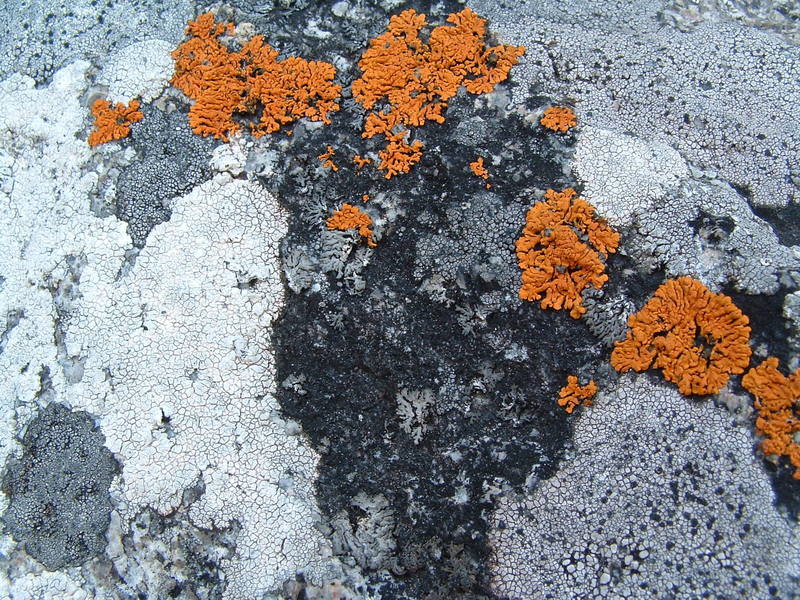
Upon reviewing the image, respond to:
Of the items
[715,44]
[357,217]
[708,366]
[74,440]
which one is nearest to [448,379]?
[357,217]

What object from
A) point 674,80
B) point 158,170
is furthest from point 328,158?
point 674,80

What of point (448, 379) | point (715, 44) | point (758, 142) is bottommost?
point (448, 379)

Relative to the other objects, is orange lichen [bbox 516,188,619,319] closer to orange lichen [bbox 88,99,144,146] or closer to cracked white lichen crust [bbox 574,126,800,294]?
cracked white lichen crust [bbox 574,126,800,294]

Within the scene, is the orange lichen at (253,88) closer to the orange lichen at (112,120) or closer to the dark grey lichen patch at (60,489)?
the orange lichen at (112,120)

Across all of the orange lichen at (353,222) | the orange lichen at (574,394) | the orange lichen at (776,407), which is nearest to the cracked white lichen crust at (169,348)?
the orange lichen at (353,222)

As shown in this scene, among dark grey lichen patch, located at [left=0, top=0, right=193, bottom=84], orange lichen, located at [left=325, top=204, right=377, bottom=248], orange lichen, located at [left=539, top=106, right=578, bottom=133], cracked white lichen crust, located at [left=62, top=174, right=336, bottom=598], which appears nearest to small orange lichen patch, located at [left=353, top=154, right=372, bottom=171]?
orange lichen, located at [left=325, top=204, right=377, bottom=248]

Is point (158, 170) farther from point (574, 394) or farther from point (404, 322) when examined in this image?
point (574, 394)

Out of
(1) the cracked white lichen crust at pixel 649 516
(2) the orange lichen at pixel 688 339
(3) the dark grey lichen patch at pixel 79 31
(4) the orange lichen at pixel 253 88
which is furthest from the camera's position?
(3) the dark grey lichen patch at pixel 79 31

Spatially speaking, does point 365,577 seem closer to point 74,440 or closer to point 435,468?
point 435,468
